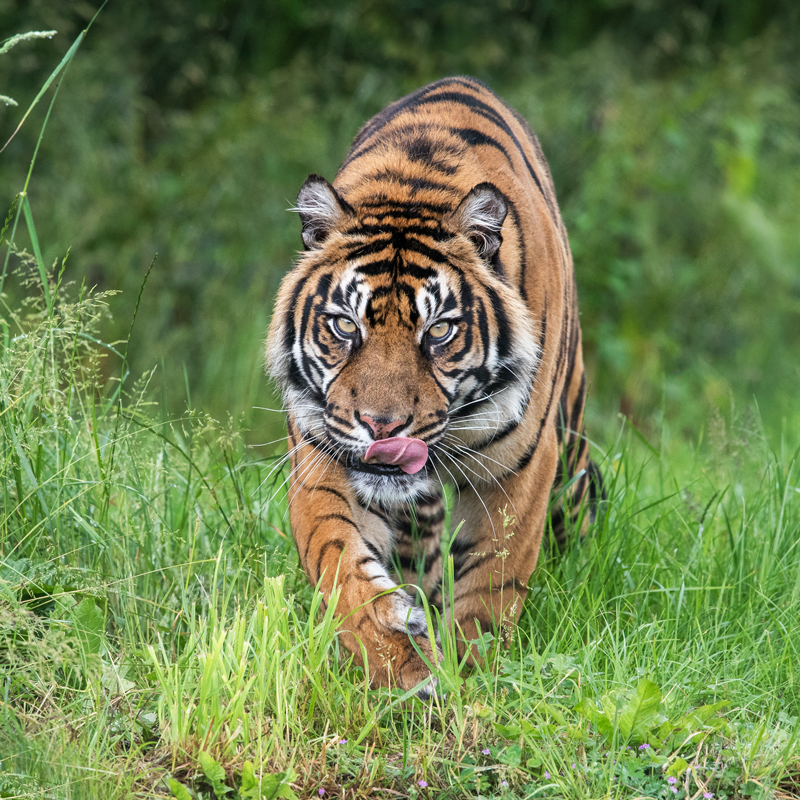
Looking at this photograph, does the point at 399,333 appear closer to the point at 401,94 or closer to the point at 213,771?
the point at 213,771

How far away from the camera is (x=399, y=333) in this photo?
2633mm

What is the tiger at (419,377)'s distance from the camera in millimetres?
2582

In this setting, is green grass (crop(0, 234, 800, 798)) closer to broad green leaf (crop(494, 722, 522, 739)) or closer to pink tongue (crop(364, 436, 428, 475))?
broad green leaf (crop(494, 722, 522, 739))

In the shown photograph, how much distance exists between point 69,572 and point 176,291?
4.86m

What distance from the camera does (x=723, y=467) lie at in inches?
147

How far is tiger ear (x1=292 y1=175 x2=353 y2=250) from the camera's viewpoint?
277 centimetres

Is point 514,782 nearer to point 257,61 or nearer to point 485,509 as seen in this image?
point 485,509

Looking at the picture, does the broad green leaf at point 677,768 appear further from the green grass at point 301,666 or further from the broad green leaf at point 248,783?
the broad green leaf at point 248,783

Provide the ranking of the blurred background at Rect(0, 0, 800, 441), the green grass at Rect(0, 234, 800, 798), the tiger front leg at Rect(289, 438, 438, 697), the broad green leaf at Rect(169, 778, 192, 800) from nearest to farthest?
the broad green leaf at Rect(169, 778, 192, 800), the green grass at Rect(0, 234, 800, 798), the tiger front leg at Rect(289, 438, 438, 697), the blurred background at Rect(0, 0, 800, 441)

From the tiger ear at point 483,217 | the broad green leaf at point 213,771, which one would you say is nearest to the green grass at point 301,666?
the broad green leaf at point 213,771

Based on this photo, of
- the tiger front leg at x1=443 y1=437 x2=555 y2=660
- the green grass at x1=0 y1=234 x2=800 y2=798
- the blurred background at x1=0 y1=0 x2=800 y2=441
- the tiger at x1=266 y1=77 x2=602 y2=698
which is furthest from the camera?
the blurred background at x1=0 y1=0 x2=800 y2=441

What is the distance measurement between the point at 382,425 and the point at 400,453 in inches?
3.7

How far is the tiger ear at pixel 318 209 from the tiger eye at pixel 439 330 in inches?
18.1

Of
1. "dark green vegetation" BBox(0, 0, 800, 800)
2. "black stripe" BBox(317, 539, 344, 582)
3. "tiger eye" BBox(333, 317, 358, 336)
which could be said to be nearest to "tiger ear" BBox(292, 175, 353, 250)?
"tiger eye" BBox(333, 317, 358, 336)
